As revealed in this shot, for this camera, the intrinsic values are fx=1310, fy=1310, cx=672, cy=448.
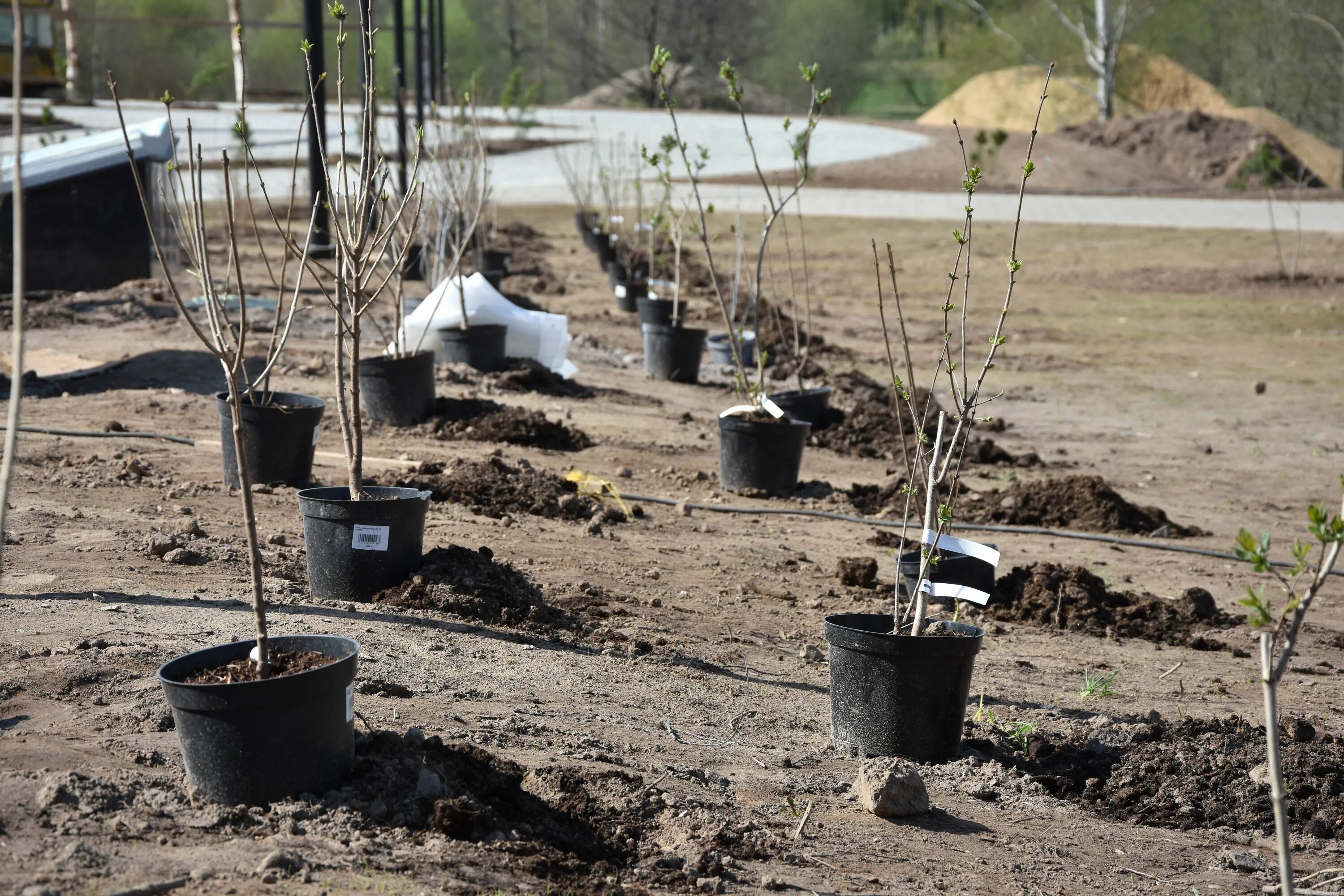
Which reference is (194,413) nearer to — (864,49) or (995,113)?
(995,113)

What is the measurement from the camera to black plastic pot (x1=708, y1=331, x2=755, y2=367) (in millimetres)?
9711

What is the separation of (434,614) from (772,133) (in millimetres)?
33050

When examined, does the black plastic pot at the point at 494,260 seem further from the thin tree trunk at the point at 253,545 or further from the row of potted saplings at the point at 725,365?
the thin tree trunk at the point at 253,545

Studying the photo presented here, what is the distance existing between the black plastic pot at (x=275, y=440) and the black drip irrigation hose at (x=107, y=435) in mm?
755

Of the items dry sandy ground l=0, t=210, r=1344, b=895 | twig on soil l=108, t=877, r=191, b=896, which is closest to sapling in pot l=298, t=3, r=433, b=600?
dry sandy ground l=0, t=210, r=1344, b=895

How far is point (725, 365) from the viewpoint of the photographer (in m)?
10.1

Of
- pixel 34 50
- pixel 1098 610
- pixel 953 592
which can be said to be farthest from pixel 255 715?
pixel 34 50

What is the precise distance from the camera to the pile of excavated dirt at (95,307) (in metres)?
9.59

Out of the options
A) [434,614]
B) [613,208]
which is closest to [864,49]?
[613,208]

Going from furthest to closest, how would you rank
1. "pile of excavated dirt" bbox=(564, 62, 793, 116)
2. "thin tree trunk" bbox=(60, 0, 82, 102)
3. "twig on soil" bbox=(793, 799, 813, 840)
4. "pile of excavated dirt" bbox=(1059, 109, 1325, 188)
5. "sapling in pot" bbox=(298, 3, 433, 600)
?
"pile of excavated dirt" bbox=(564, 62, 793, 116) → "pile of excavated dirt" bbox=(1059, 109, 1325, 188) → "thin tree trunk" bbox=(60, 0, 82, 102) → "sapling in pot" bbox=(298, 3, 433, 600) → "twig on soil" bbox=(793, 799, 813, 840)

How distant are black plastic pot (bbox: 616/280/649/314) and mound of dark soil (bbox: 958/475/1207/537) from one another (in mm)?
6282

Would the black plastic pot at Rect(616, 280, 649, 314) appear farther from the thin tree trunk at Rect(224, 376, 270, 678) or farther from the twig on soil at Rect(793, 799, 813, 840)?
the thin tree trunk at Rect(224, 376, 270, 678)

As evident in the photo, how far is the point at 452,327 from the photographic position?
8508 mm

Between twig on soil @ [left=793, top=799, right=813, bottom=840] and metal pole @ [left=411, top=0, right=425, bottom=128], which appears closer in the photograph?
twig on soil @ [left=793, top=799, right=813, bottom=840]
